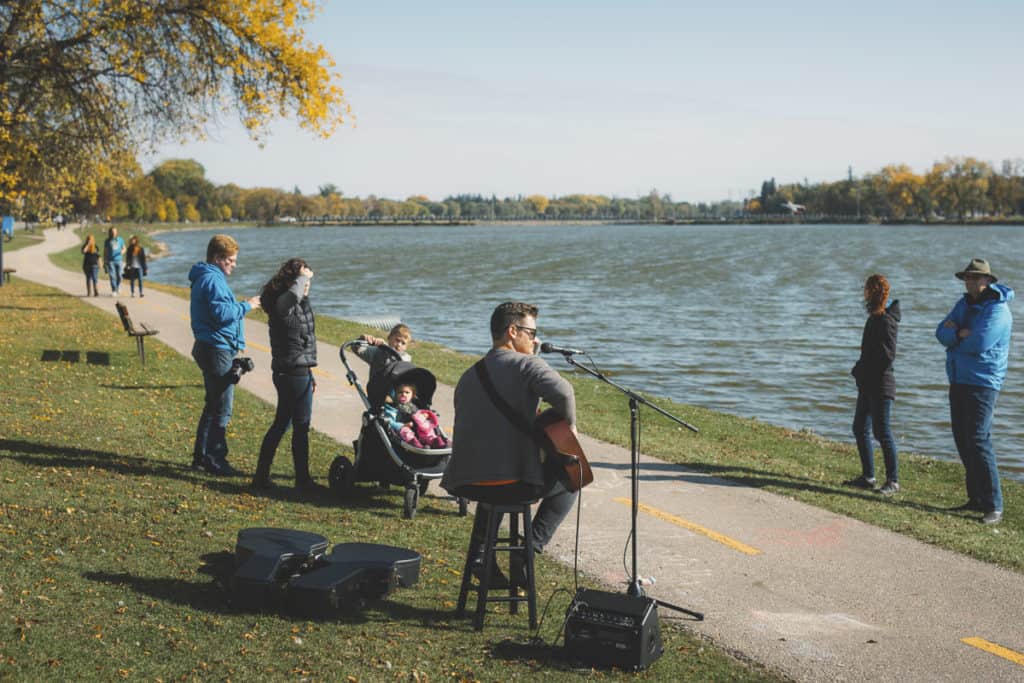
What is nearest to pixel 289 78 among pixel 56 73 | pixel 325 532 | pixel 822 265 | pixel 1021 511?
pixel 56 73

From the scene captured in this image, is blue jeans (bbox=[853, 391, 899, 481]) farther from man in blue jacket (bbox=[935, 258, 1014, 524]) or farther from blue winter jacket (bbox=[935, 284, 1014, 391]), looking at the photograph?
blue winter jacket (bbox=[935, 284, 1014, 391])

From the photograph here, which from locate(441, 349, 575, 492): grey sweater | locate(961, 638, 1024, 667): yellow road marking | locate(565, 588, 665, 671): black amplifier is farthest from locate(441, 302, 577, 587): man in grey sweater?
locate(961, 638, 1024, 667): yellow road marking

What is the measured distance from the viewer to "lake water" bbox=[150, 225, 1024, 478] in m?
20.0

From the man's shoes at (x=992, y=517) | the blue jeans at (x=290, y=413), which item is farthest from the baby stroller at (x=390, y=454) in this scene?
the man's shoes at (x=992, y=517)

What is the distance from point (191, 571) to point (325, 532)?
1280mm

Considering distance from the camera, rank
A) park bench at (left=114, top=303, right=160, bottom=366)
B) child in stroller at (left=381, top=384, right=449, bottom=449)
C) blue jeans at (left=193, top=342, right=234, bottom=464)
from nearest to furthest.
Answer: child in stroller at (left=381, top=384, right=449, bottom=449)
blue jeans at (left=193, top=342, right=234, bottom=464)
park bench at (left=114, top=303, right=160, bottom=366)

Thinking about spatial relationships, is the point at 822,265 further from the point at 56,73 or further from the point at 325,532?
the point at 325,532

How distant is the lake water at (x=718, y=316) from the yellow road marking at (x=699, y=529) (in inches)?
209

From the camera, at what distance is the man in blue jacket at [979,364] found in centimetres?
872

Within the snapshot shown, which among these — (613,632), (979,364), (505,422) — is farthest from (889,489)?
(505,422)

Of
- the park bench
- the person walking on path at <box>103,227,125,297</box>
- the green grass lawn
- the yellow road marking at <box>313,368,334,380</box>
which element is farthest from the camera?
the person walking on path at <box>103,227,125,297</box>

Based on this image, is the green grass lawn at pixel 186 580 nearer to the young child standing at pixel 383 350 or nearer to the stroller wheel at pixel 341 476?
the stroller wheel at pixel 341 476

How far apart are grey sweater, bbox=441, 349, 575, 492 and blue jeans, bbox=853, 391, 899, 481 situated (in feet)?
17.1

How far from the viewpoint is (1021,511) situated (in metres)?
9.34
